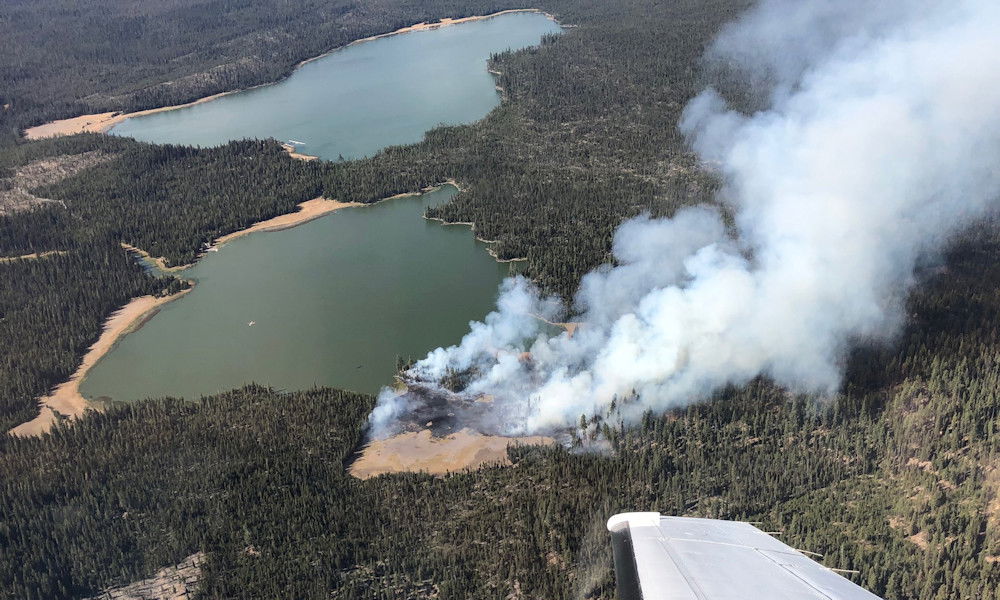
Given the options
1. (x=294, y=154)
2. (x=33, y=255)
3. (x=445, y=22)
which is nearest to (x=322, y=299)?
(x=33, y=255)

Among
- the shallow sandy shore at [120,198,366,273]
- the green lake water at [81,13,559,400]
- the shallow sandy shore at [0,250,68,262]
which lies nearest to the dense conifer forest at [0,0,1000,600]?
the shallow sandy shore at [0,250,68,262]

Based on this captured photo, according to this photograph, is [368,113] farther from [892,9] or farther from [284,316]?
[892,9]

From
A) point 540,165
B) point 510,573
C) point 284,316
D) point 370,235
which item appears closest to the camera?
point 510,573

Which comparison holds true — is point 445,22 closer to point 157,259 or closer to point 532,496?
point 157,259

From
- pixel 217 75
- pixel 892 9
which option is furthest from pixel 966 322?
pixel 217 75

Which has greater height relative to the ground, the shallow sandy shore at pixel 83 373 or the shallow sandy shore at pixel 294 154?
the shallow sandy shore at pixel 294 154

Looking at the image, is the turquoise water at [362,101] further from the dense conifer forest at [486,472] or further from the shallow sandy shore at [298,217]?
the dense conifer forest at [486,472]

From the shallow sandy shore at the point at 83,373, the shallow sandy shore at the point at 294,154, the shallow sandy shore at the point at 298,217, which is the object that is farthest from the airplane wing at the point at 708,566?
the shallow sandy shore at the point at 294,154
